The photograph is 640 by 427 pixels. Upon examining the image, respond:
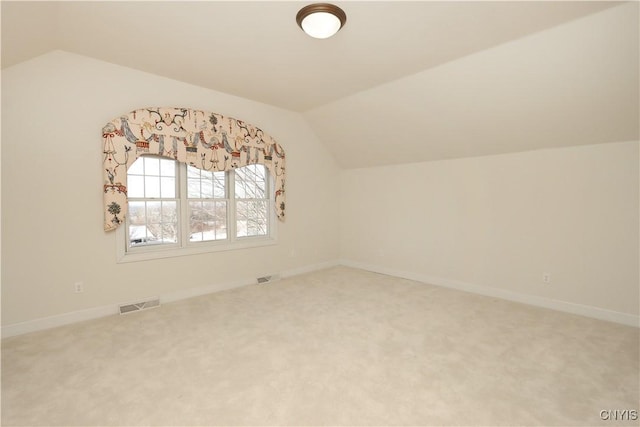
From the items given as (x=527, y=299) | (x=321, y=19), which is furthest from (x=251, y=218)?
(x=527, y=299)

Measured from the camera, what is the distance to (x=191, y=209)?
384 centimetres

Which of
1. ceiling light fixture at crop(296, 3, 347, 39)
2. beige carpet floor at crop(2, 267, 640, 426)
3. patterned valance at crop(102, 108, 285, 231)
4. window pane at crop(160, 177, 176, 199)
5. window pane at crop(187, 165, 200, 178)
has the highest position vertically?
ceiling light fixture at crop(296, 3, 347, 39)

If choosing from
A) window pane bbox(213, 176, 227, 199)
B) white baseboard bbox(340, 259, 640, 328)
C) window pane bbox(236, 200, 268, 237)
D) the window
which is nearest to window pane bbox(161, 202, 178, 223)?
the window

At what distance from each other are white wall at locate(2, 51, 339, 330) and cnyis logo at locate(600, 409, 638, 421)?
12.3ft

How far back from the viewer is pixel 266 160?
4.34 metres

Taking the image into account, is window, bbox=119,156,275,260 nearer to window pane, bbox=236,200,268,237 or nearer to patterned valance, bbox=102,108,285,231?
window pane, bbox=236,200,268,237

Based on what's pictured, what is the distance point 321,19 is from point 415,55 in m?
1.08

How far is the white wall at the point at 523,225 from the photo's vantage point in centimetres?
298

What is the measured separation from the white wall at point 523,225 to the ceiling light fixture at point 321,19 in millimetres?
2638

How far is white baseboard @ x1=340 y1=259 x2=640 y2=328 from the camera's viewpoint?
2964 mm

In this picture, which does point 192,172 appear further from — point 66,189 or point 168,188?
point 66,189

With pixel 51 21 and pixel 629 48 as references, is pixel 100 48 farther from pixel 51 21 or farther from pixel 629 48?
pixel 629 48

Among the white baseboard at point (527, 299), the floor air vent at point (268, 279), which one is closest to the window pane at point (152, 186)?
the floor air vent at point (268, 279)

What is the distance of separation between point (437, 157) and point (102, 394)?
4.25 meters
